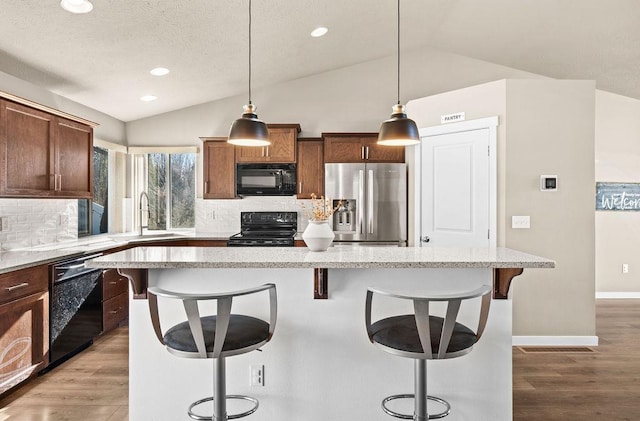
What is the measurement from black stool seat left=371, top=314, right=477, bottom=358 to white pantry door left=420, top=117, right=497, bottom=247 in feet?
7.67

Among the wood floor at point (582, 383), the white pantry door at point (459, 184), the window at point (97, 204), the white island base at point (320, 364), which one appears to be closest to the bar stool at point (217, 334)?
the white island base at point (320, 364)

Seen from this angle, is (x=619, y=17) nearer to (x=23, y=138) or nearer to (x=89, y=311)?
(x=23, y=138)

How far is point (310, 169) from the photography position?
5195 millimetres

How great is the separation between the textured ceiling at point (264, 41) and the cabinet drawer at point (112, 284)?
180cm

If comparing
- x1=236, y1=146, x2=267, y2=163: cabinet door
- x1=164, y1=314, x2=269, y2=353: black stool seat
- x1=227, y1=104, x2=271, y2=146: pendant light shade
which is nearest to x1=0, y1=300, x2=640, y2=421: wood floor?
x1=164, y1=314, x2=269, y2=353: black stool seat

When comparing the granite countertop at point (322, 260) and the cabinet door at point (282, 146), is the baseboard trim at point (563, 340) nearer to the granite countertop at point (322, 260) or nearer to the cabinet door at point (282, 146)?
the granite countertop at point (322, 260)

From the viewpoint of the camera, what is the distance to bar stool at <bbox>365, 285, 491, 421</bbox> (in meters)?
1.71

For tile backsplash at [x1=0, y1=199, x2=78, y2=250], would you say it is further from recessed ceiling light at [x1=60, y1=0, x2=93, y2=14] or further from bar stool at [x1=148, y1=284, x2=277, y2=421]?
bar stool at [x1=148, y1=284, x2=277, y2=421]

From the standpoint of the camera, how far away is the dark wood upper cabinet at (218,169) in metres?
5.17

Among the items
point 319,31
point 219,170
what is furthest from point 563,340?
point 219,170

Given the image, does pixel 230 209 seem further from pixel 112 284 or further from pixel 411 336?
pixel 411 336

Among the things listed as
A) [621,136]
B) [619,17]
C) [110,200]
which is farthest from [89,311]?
[621,136]

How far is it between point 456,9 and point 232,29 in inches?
91.8

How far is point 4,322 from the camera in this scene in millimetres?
2695
